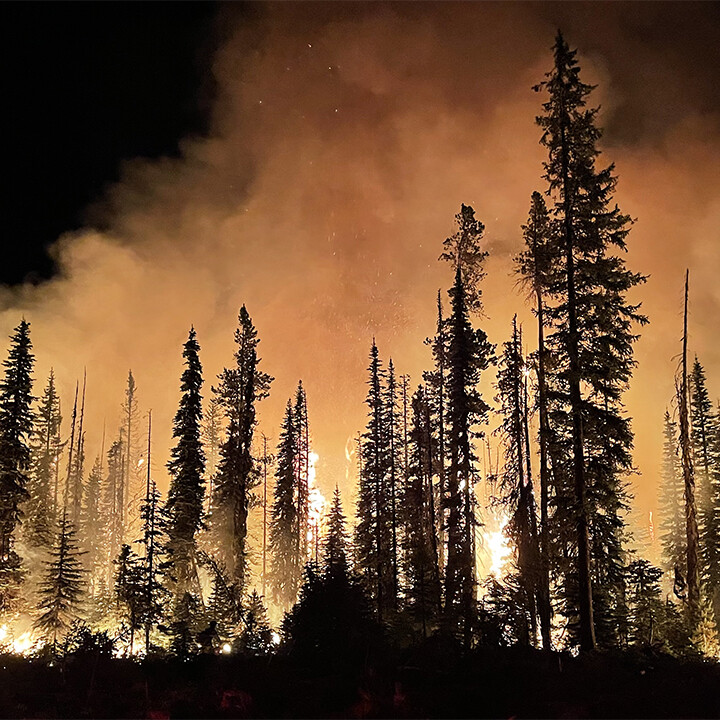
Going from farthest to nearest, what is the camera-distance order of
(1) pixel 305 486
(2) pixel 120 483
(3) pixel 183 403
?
(2) pixel 120 483
(1) pixel 305 486
(3) pixel 183 403

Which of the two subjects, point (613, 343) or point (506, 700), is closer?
point (506, 700)

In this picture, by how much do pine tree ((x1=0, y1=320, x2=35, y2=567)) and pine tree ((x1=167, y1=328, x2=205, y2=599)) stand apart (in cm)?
776

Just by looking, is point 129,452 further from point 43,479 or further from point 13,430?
point 13,430

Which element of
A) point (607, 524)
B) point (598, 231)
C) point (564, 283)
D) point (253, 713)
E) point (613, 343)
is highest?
point (598, 231)

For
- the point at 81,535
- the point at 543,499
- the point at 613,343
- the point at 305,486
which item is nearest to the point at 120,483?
the point at 81,535

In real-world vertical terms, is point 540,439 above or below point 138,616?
above

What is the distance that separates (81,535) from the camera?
6269 centimetres

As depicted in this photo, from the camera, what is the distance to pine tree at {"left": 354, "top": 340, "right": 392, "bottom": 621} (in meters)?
→ 35.2

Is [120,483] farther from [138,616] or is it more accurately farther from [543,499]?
[543,499]

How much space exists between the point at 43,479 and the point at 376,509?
3336cm

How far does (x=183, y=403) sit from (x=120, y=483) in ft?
164

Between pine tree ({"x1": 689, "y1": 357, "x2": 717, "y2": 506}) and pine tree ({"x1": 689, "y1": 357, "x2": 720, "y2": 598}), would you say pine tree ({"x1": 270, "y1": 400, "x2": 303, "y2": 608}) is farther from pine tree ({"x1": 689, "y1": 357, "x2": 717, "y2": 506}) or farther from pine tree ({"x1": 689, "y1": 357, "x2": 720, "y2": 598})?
pine tree ({"x1": 689, "y1": 357, "x2": 717, "y2": 506})

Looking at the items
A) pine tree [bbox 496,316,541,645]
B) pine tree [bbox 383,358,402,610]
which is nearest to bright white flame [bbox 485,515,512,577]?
pine tree [bbox 496,316,541,645]

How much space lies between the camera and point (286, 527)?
163 feet
